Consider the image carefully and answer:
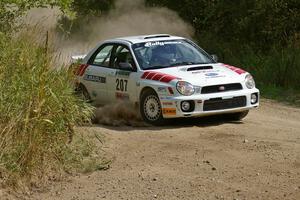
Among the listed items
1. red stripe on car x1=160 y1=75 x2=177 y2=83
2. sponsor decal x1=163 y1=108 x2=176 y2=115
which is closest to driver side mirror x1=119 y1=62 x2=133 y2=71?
red stripe on car x1=160 y1=75 x2=177 y2=83

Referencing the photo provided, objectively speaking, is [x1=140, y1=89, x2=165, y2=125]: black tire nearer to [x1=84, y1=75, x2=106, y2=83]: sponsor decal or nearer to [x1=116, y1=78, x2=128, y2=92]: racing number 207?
[x1=116, y1=78, x2=128, y2=92]: racing number 207

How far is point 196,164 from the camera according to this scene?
27.7 feet

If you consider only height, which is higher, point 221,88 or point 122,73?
point 122,73

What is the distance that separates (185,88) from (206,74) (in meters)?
0.61

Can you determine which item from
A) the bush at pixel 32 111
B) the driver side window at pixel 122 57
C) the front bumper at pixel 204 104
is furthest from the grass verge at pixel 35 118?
the driver side window at pixel 122 57

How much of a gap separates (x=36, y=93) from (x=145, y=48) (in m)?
4.64

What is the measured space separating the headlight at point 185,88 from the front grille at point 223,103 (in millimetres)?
294

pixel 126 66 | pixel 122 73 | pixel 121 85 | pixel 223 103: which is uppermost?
pixel 126 66

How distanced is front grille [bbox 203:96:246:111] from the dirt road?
306 mm

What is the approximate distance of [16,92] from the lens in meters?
7.91

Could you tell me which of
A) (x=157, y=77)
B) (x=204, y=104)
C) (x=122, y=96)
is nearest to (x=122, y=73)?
(x=122, y=96)

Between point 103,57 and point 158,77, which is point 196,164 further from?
point 103,57

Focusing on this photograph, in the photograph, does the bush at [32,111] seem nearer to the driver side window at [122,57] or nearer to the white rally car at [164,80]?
the white rally car at [164,80]

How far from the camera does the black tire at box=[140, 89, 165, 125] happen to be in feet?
36.8
